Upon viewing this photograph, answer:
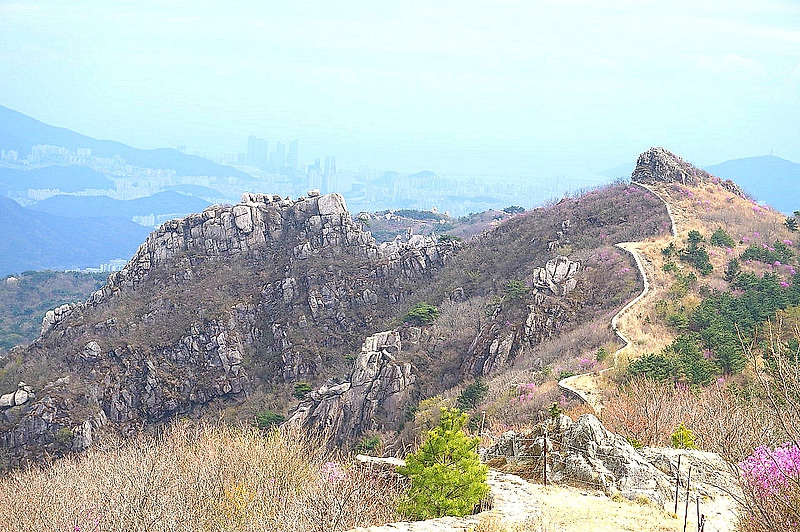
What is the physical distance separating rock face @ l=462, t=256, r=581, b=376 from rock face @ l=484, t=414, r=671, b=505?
18523 millimetres

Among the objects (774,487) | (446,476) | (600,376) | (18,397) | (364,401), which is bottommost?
(18,397)

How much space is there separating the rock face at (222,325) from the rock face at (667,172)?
15167mm

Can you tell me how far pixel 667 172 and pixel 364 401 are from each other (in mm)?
29459

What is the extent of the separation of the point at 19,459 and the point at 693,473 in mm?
32669

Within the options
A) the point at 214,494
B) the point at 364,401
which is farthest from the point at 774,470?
the point at 364,401

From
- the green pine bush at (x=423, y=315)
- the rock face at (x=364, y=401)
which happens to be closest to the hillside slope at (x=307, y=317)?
the rock face at (x=364, y=401)

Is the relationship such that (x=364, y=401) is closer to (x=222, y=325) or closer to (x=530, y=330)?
(x=530, y=330)

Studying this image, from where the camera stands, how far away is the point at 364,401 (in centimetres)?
3281

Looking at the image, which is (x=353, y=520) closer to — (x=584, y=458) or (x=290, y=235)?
(x=584, y=458)

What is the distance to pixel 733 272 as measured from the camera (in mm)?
31406

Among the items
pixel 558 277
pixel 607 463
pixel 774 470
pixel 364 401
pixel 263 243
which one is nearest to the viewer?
pixel 774 470

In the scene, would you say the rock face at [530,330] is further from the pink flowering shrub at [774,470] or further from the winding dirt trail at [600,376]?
the pink flowering shrub at [774,470]

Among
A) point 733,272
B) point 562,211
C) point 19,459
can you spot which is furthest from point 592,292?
point 19,459

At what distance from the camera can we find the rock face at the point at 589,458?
1156cm
